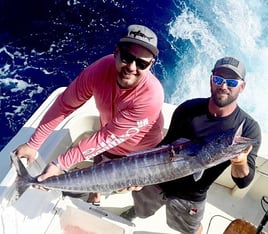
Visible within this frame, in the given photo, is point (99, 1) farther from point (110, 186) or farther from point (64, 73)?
point (110, 186)

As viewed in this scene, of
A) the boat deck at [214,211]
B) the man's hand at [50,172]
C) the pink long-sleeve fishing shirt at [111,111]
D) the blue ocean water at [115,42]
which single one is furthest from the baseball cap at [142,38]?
the blue ocean water at [115,42]

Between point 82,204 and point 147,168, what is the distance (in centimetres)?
68

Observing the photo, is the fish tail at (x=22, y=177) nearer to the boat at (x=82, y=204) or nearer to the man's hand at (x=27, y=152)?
the boat at (x=82, y=204)

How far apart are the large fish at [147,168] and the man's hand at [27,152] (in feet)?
0.60

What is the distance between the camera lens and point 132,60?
224 centimetres

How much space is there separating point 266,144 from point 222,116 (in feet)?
4.08

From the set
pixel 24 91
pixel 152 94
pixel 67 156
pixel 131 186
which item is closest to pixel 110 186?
pixel 131 186

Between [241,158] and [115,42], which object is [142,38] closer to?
[241,158]

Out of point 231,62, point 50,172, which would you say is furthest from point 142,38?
point 50,172

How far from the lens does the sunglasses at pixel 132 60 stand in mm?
2244

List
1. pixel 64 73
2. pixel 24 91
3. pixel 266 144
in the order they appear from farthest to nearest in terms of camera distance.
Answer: pixel 64 73 < pixel 24 91 < pixel 266 144

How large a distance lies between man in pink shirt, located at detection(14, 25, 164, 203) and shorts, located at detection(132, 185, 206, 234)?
17.6 inches

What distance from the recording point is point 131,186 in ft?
7.97

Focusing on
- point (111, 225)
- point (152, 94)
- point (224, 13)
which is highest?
point (224, 13)
